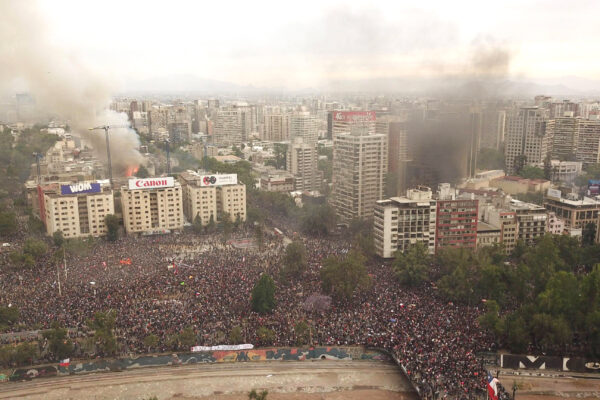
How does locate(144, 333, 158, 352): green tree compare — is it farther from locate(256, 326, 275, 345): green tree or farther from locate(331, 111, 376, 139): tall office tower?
locate(331, 111, 376, 139): tall office tower

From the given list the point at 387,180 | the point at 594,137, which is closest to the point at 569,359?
the point at 387,180

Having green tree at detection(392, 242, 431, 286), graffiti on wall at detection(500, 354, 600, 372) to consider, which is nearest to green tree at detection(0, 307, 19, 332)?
green tree at detection(392, 242, 431, 286)

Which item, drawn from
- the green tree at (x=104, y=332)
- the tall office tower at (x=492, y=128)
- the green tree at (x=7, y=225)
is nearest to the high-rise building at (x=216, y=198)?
the green tree at (x=7, y=225)

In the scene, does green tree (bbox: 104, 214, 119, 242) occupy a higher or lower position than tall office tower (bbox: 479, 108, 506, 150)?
lower

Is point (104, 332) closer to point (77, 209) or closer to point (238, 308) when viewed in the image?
point (238, 308)

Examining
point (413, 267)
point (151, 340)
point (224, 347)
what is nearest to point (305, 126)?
point (413, 267)

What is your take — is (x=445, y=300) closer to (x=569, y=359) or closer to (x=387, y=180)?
(x=569, y=359)

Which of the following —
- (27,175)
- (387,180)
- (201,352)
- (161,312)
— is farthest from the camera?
(27,175)
